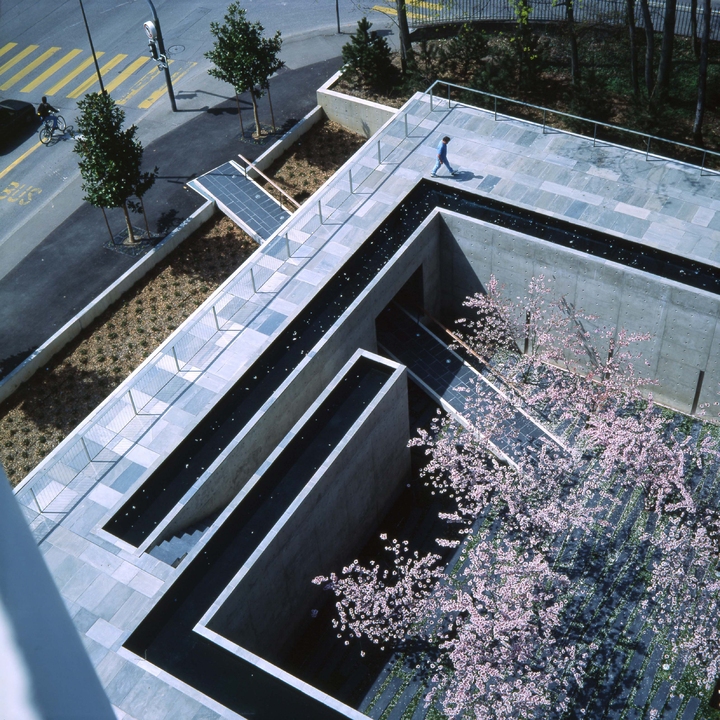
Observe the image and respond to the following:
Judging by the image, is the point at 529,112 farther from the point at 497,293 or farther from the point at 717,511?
the point at 717,511

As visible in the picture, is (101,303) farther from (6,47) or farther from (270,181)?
(6,47)

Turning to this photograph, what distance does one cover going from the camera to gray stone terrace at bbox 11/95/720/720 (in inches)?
819

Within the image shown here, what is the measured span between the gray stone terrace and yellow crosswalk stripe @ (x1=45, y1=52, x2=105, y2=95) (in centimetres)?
1816

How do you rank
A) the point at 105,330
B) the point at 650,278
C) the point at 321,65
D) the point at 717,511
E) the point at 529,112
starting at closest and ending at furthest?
1. the point at 717,511
2. the point at 650,278
3. the point at 105,330
4. the point at 529,112
5. the point at 321,65

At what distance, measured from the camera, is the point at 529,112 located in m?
36.1

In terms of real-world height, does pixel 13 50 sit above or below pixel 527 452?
above

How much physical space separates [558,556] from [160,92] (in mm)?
28466

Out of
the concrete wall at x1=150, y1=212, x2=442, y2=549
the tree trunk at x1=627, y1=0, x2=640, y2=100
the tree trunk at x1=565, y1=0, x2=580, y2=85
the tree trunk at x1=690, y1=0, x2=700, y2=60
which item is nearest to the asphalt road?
the tree trunk at x1=565, y1=0, x2=580, y2=85

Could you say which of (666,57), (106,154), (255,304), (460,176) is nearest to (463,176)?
(460,176)

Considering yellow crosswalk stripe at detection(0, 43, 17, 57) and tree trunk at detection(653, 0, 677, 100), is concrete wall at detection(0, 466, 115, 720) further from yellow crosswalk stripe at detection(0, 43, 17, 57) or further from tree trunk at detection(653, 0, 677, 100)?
yellow crosswalk stripe at detection(0, 43, 17, 57)

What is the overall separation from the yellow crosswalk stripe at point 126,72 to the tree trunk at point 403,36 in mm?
13139

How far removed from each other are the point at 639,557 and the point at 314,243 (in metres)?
14.0

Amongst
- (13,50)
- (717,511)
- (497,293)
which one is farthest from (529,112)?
(13,50)

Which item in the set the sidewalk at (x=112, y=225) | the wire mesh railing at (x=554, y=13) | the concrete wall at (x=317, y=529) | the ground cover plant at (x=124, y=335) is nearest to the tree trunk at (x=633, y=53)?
the wire mesh railing at (x=554, y=13)
